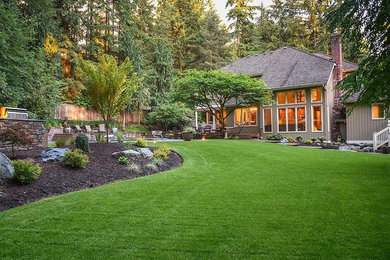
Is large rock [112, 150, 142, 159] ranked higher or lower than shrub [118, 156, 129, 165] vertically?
higher

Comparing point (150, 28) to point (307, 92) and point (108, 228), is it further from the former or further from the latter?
point (108, 228)

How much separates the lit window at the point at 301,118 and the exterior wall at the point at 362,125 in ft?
8.90

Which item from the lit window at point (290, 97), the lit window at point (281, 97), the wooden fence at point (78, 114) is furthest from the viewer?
the wooden fence at point (78, 114)

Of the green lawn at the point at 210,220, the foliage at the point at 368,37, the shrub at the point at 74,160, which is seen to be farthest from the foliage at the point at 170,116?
the foliage at the point at 368,37

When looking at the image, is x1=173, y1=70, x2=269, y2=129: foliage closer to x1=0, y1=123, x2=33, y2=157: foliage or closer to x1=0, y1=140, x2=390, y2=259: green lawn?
x1=0, y1=140, x2=390, y2=259: green lawn

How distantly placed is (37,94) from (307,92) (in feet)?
56.2

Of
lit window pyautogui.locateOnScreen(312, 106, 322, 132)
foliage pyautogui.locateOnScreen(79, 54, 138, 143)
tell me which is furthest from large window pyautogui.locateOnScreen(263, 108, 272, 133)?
foliage pyautogui.locateOnScreen(79, 54, 138, 143)

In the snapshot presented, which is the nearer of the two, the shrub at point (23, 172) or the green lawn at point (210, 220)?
the green lawn at point (210, 220)

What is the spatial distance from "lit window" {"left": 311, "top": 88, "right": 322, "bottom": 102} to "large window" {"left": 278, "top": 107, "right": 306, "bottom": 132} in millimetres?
977

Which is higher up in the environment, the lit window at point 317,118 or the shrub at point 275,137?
the lit window at point 317,118

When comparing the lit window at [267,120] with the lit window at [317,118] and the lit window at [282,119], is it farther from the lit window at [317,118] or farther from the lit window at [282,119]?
the lit window at [317,118]

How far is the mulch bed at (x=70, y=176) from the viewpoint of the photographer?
16.7 ft

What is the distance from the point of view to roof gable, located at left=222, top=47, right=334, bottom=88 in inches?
739

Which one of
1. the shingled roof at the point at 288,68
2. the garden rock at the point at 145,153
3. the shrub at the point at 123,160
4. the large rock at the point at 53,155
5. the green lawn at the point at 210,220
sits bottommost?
the green lawn at the point at 210,220
